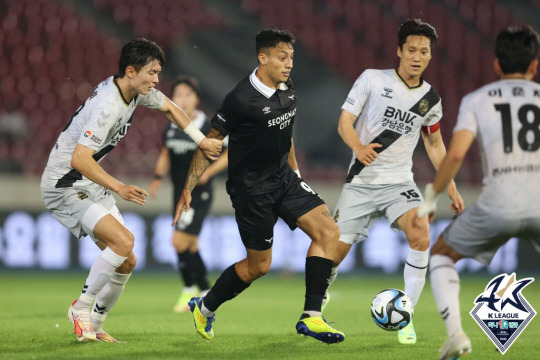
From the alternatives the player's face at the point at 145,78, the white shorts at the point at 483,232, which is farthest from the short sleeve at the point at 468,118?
the player's face at the point at 145,78

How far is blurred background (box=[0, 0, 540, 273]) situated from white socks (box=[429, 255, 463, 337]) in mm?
8517

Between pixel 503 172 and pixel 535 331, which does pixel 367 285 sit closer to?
pixel 535 331

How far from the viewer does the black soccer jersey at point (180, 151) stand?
1021 cm

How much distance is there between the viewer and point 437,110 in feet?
23.7

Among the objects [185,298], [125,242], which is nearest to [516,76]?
[125,242]

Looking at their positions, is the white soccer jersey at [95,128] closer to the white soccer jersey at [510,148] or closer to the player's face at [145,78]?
the player's face at [145,78]

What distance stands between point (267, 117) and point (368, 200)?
137 centimetres

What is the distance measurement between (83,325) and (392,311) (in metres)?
2.49

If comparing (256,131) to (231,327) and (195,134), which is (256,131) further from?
(231,327)

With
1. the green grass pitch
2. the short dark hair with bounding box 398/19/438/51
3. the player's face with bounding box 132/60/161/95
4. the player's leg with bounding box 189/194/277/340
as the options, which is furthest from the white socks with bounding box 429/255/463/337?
the player's face with bounding box 132/60/161/95

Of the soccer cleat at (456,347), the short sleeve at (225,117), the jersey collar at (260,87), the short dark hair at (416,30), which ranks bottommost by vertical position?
the soccer cleat at (456,347)

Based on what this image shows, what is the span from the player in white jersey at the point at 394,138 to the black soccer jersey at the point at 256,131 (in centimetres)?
66

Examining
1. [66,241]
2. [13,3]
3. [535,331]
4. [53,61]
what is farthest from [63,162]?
[13,3]

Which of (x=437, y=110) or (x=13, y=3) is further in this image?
(x=13, y=3)
